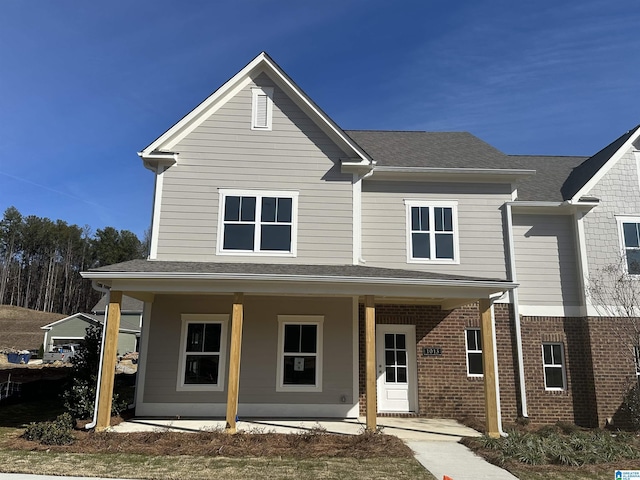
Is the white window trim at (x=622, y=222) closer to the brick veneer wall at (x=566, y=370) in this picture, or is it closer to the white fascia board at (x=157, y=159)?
the brick veneer wall at (x=566, y=370)

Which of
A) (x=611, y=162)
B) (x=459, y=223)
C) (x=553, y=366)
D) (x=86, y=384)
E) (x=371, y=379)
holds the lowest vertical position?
(x=86, y=384)

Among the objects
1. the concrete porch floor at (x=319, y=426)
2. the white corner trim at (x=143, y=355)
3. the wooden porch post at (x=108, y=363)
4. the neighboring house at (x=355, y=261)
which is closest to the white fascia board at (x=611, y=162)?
the neighboring house at (x=355, y=261)

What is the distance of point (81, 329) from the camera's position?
38031 mm

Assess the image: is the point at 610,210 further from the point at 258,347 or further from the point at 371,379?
the point at 258,347

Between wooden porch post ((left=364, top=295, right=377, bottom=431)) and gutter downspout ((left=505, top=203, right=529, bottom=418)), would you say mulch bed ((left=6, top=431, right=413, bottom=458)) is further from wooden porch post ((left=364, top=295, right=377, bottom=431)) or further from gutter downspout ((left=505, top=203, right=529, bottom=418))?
gutter downspout ((left=505, top=203, right=529, bottom=418))

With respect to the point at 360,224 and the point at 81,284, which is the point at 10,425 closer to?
the point at 360,224

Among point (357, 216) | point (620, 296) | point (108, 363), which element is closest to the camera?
point (108, 363)

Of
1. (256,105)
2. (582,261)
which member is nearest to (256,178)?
(256,105)

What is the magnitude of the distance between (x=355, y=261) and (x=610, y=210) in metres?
7.69

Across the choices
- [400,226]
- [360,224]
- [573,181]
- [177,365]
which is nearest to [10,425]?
[177,365]

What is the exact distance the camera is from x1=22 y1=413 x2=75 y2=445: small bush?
8.71 meters

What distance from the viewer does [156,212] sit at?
39.8ft

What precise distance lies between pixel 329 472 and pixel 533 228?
9.70 meters

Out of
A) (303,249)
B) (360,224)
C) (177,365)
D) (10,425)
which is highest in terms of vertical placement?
(360,224)
